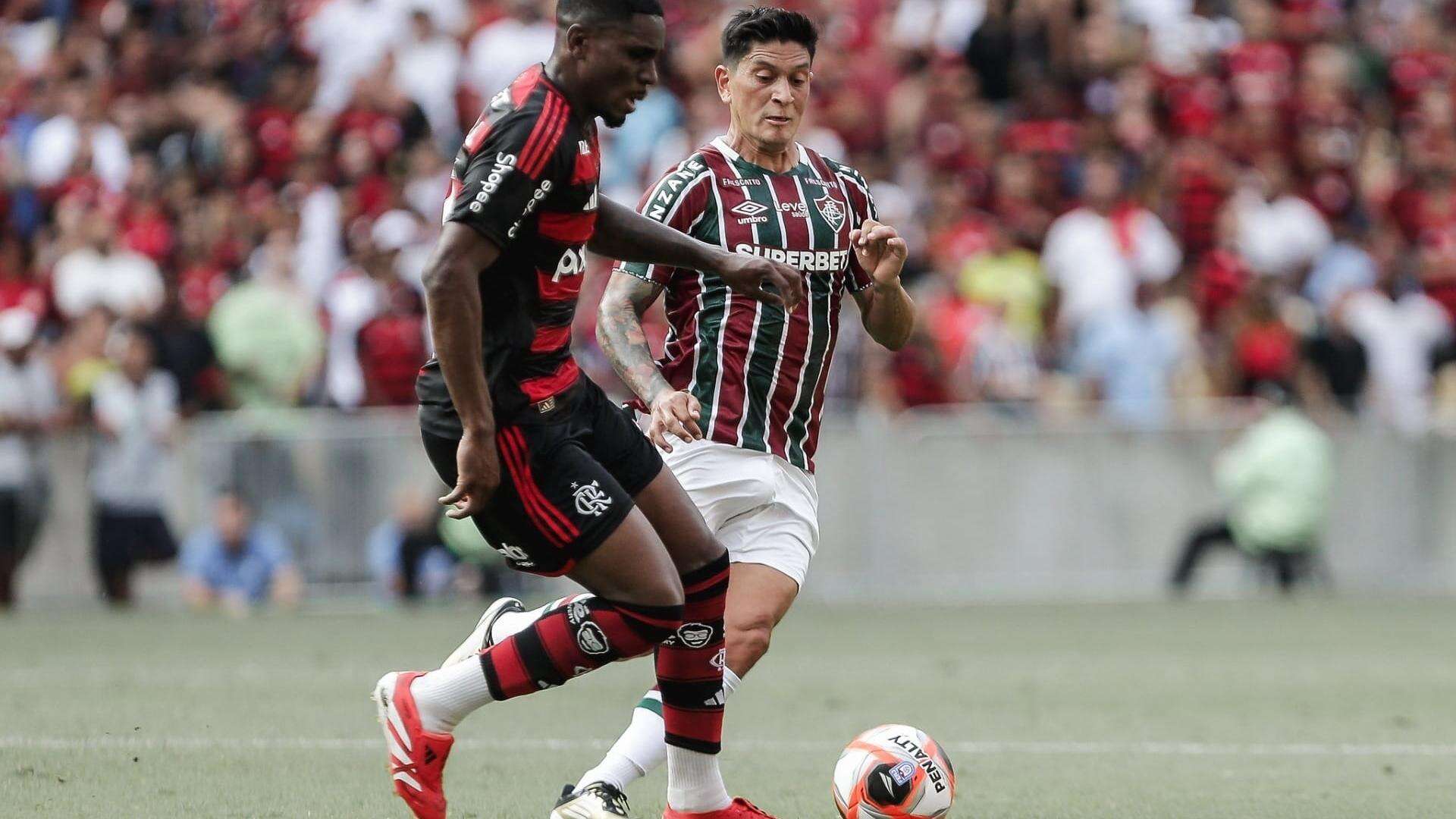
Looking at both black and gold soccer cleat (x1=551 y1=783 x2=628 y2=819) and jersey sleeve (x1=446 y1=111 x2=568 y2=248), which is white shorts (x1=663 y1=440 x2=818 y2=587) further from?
jersey sleeve (x1=446 y1=111 x2=568 y2=248)

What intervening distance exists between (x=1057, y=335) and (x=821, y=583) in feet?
8.96

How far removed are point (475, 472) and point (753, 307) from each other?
1.70m

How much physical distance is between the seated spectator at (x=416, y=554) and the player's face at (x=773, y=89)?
8962 mm

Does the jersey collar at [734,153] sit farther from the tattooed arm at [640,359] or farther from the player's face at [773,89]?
the tattooed arm at [640,359]

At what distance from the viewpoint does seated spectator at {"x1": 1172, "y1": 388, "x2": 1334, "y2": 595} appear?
1538 centimetres

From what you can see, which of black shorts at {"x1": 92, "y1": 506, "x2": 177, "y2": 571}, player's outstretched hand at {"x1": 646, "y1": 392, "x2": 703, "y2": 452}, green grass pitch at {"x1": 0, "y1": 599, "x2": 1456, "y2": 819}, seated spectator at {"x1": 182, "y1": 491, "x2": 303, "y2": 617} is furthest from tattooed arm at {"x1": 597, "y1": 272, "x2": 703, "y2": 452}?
black shorts at {"x1": 92, "y1": 506, "x2": 177, "y2": 571}

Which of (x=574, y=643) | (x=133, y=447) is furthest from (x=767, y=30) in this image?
(x=133, y=447)

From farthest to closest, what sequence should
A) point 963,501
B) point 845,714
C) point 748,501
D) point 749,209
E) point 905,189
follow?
1. point 905,189
2. point 963,501
3. point 845,714
4. point 749,209
5. point 748,501

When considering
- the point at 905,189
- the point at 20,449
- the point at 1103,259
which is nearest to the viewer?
the point at 20,449

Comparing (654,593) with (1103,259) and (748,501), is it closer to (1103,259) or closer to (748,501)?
(748,501)

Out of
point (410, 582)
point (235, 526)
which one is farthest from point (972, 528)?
point (235, 526)

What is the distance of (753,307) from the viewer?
671cm

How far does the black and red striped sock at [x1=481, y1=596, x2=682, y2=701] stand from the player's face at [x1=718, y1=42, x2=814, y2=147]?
1868 millimetres

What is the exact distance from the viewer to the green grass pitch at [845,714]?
6684mm
